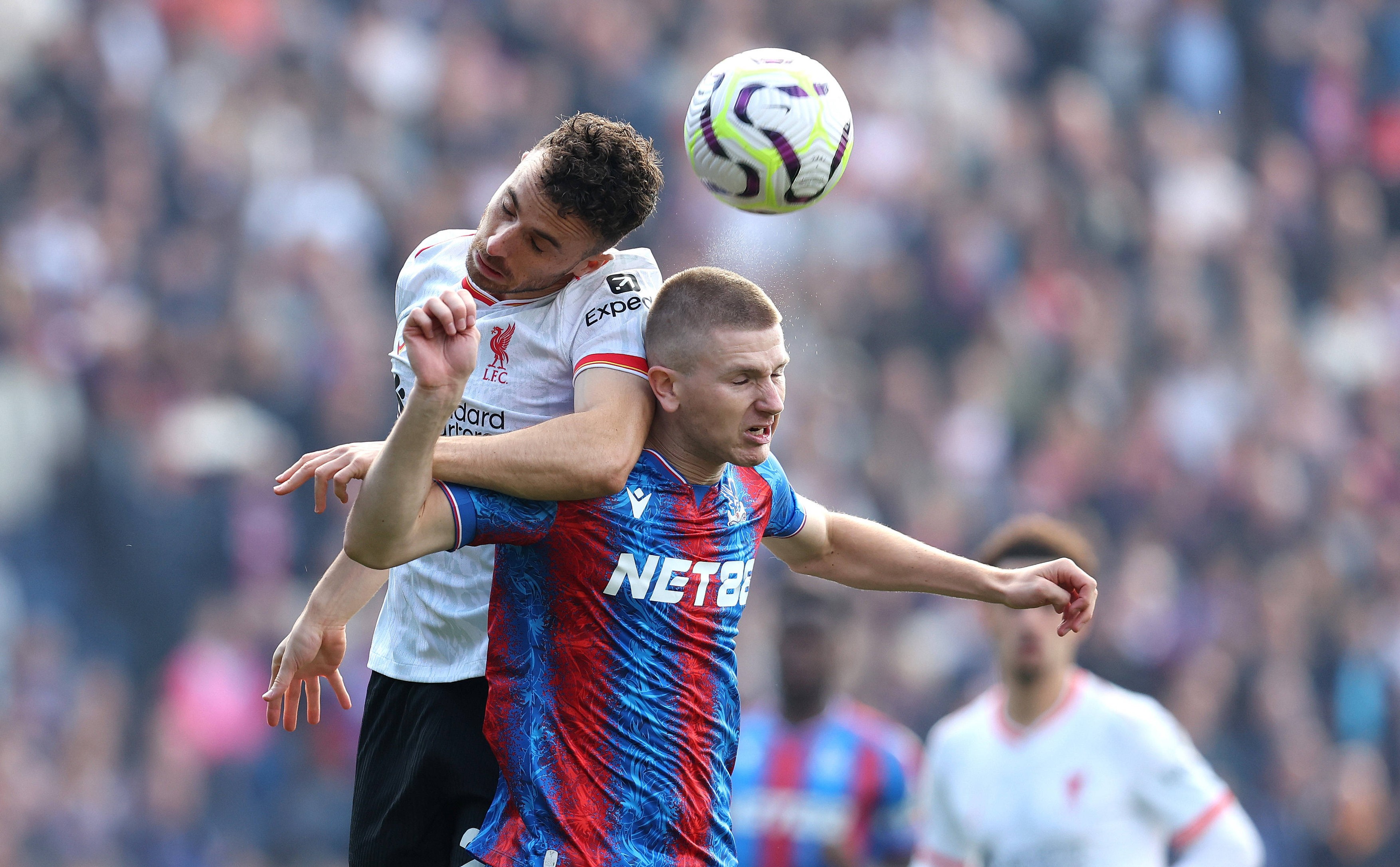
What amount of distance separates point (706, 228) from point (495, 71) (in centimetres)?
219

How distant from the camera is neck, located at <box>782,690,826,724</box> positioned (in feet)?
23.8

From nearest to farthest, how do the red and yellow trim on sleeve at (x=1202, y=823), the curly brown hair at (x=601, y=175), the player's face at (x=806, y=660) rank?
1. the curly brown hair at (x=601, y=175)
2. the red and yellow trim on sleeve at (x=1202, y=823)
3. the player's face at (x=806, y=660)

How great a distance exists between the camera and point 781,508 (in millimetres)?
4438

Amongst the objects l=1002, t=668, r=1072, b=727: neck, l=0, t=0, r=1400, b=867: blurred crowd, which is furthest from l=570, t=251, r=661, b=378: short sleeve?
l=0, t=0, r=1400, b=867: blurred crowd

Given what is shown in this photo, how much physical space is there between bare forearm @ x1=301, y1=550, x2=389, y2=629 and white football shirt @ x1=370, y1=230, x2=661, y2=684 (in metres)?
0.11

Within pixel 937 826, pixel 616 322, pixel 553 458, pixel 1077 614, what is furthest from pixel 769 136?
pixel 937 826

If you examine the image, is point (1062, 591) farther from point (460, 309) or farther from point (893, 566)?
point (460, 309)

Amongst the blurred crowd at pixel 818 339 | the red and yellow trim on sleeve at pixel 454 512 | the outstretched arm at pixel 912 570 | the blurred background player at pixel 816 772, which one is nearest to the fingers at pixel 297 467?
the red and yellow trim on sleeve at pixel 454 512

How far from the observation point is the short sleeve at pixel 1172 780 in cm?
643

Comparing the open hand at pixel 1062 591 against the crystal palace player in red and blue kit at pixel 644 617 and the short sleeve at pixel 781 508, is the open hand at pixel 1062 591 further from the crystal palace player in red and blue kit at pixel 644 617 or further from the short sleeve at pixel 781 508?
the crystal palace player in red and blue kit at pixel 644 617

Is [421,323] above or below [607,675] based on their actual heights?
above

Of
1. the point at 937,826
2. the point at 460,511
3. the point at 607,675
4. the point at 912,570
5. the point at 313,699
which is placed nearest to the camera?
the point at 460,511

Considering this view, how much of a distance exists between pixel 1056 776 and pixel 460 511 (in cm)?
365

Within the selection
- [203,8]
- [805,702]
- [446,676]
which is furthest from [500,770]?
[203,8]
